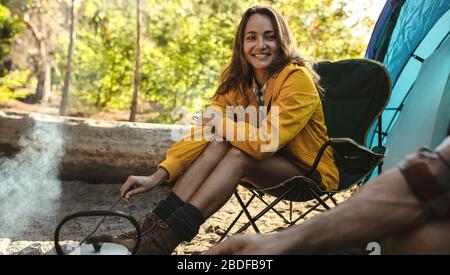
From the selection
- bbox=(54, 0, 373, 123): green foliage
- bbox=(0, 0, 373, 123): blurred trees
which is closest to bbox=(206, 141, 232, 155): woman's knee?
bbox=(0, 0, 373, 123): blurred trees

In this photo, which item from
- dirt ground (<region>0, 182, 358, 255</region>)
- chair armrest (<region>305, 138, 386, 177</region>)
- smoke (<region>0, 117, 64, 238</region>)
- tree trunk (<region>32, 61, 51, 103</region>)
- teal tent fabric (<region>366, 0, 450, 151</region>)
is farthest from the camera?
tree trunk (<region>32, 61, 51, 103</region>)

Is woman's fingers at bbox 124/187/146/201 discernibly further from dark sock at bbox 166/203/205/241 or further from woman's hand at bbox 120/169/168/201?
dark sock at bbox 166/203/205/241

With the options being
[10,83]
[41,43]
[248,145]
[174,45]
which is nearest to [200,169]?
[248,145]

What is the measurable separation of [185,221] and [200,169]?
28 cm

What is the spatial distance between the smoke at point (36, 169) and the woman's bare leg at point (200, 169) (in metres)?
2.33

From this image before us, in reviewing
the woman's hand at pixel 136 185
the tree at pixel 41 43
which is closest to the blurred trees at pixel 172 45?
the tree at pixel 41 43

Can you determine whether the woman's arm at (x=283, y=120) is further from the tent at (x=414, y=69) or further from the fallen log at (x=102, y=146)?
the fallen log at (x=102, y=146)

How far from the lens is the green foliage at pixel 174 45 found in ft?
22.4

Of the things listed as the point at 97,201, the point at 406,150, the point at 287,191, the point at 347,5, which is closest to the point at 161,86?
the point at 347,5

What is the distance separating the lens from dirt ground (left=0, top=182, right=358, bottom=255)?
9.21 ft

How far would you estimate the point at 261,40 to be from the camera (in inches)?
102

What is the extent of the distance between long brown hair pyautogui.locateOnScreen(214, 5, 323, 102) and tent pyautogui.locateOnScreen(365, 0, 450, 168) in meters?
1.11

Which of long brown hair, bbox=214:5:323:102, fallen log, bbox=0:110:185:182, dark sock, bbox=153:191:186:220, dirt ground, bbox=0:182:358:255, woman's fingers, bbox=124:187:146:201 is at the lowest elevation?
dirt ground, bbox=0:182:358:255

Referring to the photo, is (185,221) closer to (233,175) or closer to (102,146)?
(233,175)
